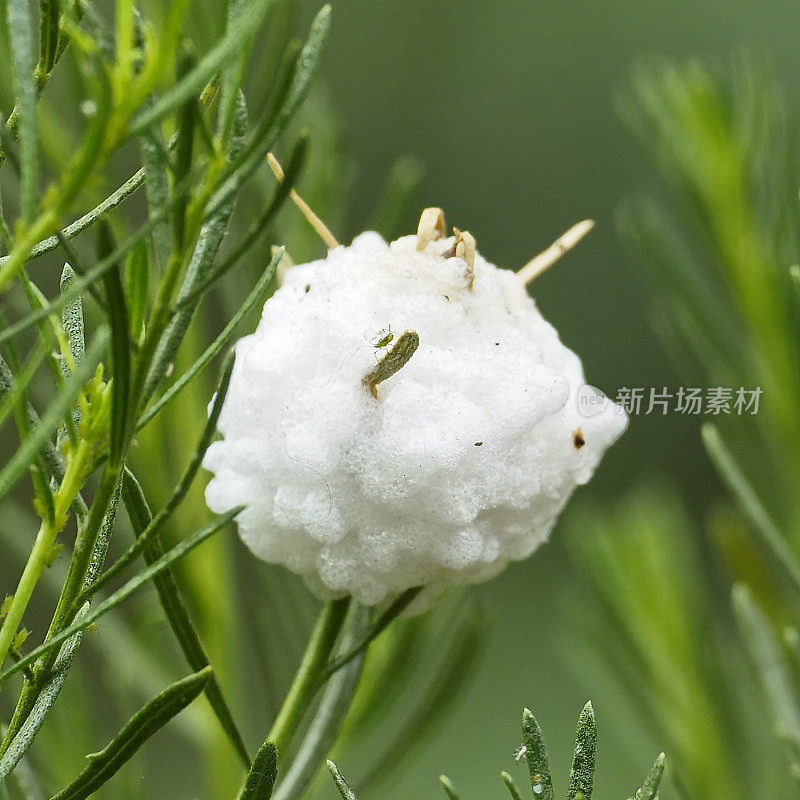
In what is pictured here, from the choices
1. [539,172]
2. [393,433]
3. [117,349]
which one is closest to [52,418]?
[117,349]

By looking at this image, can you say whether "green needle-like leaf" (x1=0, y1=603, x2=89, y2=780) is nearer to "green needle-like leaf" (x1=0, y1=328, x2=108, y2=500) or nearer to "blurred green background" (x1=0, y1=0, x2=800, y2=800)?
"green needle-like leaf" (x1=0, y1=328, x2=108, y2=500)

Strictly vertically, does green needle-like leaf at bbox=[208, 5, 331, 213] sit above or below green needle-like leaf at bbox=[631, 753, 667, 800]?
above

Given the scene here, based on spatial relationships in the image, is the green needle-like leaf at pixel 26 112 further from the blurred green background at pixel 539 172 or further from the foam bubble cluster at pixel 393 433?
the blurred green background at pixel 539 172

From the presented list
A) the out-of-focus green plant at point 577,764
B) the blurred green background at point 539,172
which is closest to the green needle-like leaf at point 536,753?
the out-of-focus green plant at point 577,764

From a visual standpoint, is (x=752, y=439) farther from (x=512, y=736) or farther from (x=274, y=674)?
(x=512, y=736)

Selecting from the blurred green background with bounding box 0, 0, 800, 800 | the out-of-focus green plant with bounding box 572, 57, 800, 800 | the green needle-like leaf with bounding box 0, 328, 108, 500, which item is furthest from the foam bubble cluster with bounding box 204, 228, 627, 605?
the blurred green background with bounding box 0, 0, 800, 800
